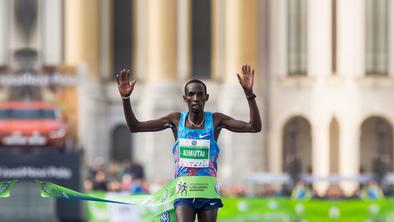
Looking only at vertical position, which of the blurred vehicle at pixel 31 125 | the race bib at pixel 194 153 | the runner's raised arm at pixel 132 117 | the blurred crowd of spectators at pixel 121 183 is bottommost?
the blurred crowd of spectators at pixel 121 183

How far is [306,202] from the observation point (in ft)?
99.6

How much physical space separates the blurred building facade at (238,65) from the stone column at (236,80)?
5cm

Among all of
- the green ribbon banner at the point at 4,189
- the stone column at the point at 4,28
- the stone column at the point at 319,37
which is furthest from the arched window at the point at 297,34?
the green ribbon banner at the point at 4,189

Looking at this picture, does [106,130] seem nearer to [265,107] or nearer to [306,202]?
[265,107]

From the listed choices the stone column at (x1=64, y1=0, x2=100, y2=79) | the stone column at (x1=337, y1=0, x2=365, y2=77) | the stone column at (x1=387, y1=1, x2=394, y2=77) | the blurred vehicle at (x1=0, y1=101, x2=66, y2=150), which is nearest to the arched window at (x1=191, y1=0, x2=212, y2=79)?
the stone column at (x1=64, y1=0, x2=100, y2=79)

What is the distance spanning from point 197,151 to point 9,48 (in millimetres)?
46098

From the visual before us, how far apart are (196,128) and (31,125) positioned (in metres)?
27.0

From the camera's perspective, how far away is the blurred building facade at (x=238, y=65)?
55.5 meters

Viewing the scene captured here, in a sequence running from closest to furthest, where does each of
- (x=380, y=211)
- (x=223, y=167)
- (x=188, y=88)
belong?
(x=188, y=88) → (x=380, y=211) → (x=223, y=167)

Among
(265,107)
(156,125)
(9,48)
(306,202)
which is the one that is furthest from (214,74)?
(156,125)

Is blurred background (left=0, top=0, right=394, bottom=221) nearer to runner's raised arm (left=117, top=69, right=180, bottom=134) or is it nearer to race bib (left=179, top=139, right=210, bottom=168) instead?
runner's raised arm (left=117, top=69, right=180, bottom=134)

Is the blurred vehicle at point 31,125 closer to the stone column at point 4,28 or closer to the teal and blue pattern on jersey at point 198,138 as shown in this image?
the stone column at point 4,28

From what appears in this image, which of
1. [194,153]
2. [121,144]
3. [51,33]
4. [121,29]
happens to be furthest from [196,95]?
[121,29]

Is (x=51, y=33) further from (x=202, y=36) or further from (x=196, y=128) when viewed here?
(x=196, y=128)
